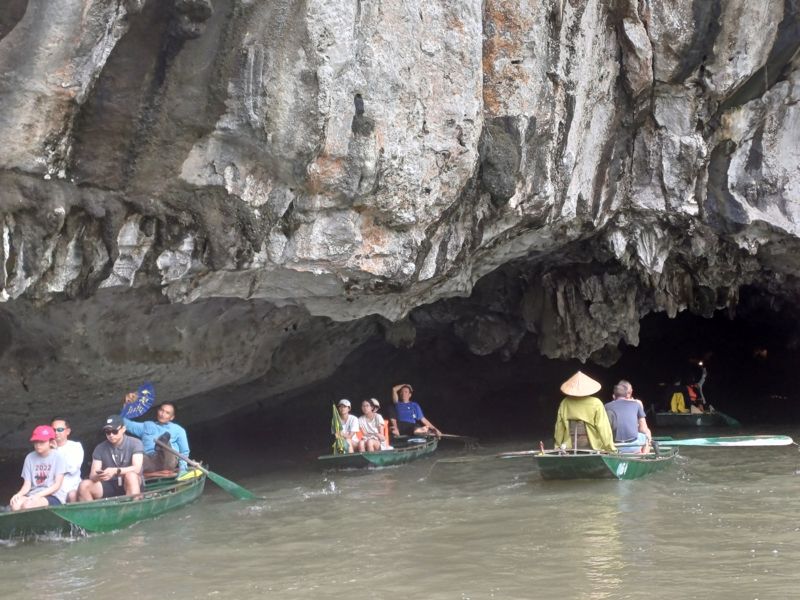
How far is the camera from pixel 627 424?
10.5 m

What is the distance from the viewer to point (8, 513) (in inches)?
286

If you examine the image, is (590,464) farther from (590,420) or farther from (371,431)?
(371,431)

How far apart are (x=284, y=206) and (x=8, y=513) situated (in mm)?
3777

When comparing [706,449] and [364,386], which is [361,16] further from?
[364,386]

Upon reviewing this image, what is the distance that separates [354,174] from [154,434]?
12.9 ft

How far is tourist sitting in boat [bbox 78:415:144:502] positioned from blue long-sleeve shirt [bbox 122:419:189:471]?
1027mm

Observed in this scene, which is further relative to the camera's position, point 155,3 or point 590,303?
point 590,303

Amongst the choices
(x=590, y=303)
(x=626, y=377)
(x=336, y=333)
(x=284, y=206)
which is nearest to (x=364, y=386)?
(x=336, y=333)

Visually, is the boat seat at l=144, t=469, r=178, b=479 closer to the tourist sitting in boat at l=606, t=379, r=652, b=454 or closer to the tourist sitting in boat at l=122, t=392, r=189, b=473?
the tourist sitting in boat at l=122, t=392, r=189, b=473

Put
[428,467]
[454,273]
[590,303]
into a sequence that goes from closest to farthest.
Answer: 1. [454,273]
2. [428,467]
3. [590,303]

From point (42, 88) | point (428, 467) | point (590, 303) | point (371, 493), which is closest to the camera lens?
point (42, 88)

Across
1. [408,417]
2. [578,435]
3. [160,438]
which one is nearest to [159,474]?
[160,438]

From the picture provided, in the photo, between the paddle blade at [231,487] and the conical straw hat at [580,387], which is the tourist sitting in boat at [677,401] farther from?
the paddle blade at [231,487]

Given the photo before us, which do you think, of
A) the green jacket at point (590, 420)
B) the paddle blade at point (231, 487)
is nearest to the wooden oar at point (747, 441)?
the green jacket at point (590, 420)
